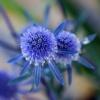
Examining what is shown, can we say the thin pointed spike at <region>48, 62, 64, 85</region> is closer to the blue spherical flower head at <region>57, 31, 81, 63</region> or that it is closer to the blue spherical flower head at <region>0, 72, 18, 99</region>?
the blue spherical flower head at <region>57, 31, 81, 63</region>

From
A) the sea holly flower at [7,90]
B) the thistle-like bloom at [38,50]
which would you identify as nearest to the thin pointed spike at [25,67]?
the thistle-like bloom at [38,50]

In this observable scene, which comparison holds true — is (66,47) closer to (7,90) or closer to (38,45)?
(38,45)

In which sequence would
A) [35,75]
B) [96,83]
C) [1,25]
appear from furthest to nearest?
1. [1,25]
2. [96,83]
3. [35,75]

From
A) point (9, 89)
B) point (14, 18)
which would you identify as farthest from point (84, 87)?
point (9, 89)

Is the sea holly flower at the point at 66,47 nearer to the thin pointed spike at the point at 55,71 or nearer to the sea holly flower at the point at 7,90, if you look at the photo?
the thin pointed spike at the point at 55,71

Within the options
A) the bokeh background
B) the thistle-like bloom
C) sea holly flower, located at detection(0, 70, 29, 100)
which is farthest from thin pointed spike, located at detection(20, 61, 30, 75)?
the bokeh background

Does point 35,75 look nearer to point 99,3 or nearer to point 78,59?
point 78,59
